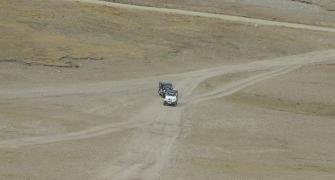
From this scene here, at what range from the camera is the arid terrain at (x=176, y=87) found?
4288 centimetres

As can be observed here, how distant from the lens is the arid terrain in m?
42.9

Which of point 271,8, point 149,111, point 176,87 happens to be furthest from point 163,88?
point 271,8

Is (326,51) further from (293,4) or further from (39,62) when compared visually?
(39,62)

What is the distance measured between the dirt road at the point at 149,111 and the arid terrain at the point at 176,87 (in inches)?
4.1

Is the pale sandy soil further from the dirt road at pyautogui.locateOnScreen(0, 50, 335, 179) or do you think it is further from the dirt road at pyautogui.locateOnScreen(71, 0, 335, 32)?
the dirt road at pyautogui.locateOnScreen(0, 50, 335, 179)

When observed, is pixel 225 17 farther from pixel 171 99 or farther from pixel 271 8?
pixel 171 99

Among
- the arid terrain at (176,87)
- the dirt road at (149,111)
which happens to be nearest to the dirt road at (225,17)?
the arid terrain at (176,87)

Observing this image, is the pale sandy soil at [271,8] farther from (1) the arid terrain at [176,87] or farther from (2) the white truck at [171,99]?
(2) the white truck at [171,99]

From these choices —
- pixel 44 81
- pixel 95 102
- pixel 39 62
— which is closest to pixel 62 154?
pixel 95 102

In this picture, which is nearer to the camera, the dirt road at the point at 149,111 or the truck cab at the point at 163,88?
the dirt road at the point at 149,111

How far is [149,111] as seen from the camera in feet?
193

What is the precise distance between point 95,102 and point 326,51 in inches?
1551

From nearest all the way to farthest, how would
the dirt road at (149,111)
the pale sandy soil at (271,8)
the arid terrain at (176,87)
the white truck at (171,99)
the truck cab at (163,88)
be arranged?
1. the dirt road at (149,111)
2. the arid terrain at (176,87)
3. the white truck at (171,99)
4. the truck cab at (163,88)
5. the pale sandy soil at (271,8)

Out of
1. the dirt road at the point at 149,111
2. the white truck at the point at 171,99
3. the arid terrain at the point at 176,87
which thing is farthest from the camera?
the white truck at the point at 171,99
